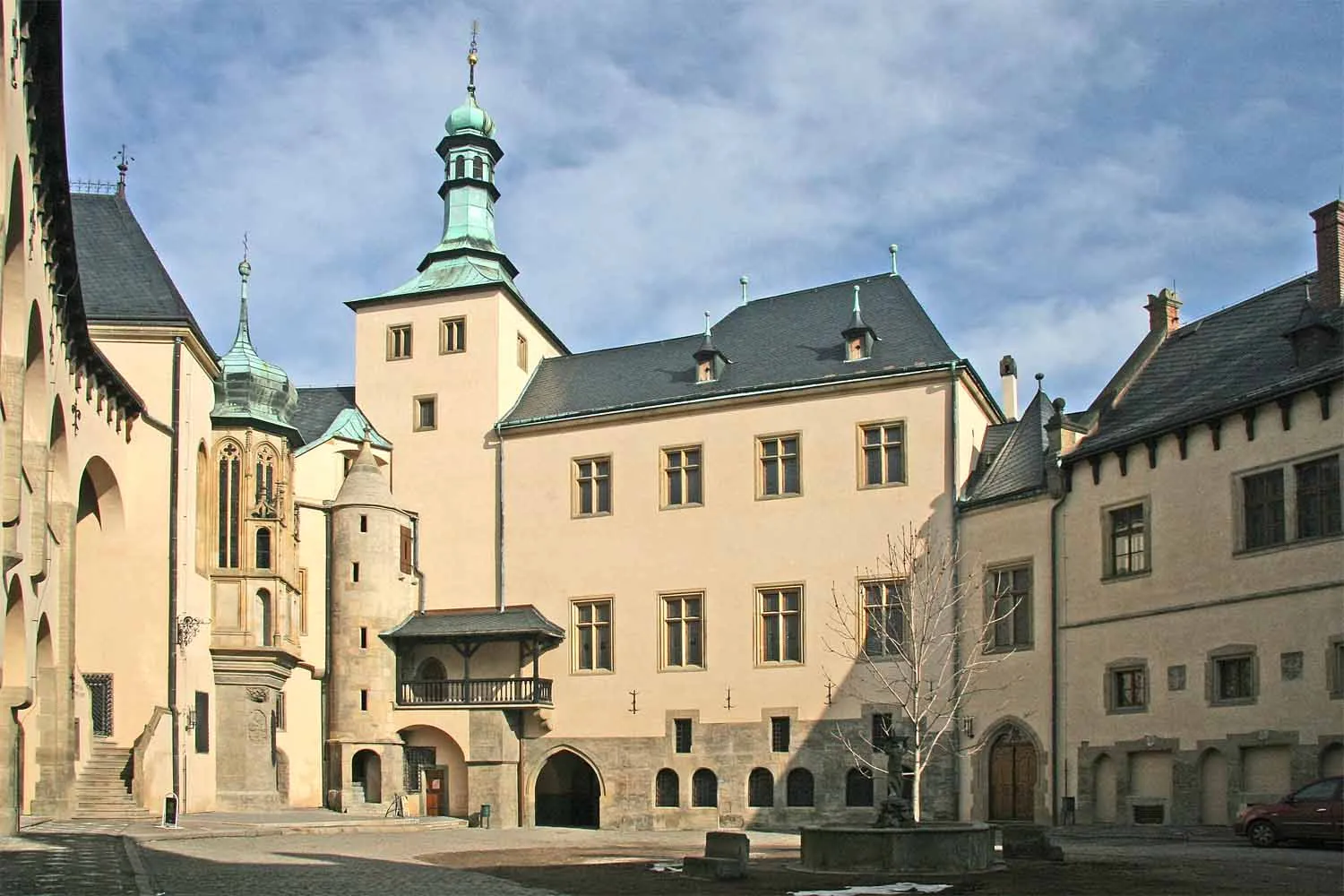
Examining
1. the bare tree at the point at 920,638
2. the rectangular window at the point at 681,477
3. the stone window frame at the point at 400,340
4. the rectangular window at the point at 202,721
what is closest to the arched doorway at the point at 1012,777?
the bare tree at the point at 920,638

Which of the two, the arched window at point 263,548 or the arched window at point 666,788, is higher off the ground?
the arched window at point 263,548

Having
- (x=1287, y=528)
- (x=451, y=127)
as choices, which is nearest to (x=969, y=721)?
(x=1287, y=528)

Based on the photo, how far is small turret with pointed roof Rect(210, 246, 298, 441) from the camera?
1426 inches

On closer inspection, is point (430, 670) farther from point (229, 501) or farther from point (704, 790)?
point (704, 790)

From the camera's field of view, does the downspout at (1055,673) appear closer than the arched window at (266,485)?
Yes

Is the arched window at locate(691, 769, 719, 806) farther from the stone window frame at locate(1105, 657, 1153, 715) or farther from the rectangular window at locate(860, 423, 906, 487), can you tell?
the stone window frame at locate(1105, 657, 1153, 715)

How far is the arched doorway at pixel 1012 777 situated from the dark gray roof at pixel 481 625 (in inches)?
451

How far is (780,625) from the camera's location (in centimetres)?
3688

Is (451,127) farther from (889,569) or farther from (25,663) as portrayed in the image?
(25,663)

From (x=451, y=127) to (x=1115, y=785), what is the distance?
28263 millimetres

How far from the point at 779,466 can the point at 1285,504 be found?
13.4 m

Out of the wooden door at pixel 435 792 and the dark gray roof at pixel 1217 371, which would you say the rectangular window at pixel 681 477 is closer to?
the wooden door at pixel 435 792

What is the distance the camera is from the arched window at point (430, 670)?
1564 inches

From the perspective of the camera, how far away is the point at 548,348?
45.8m
